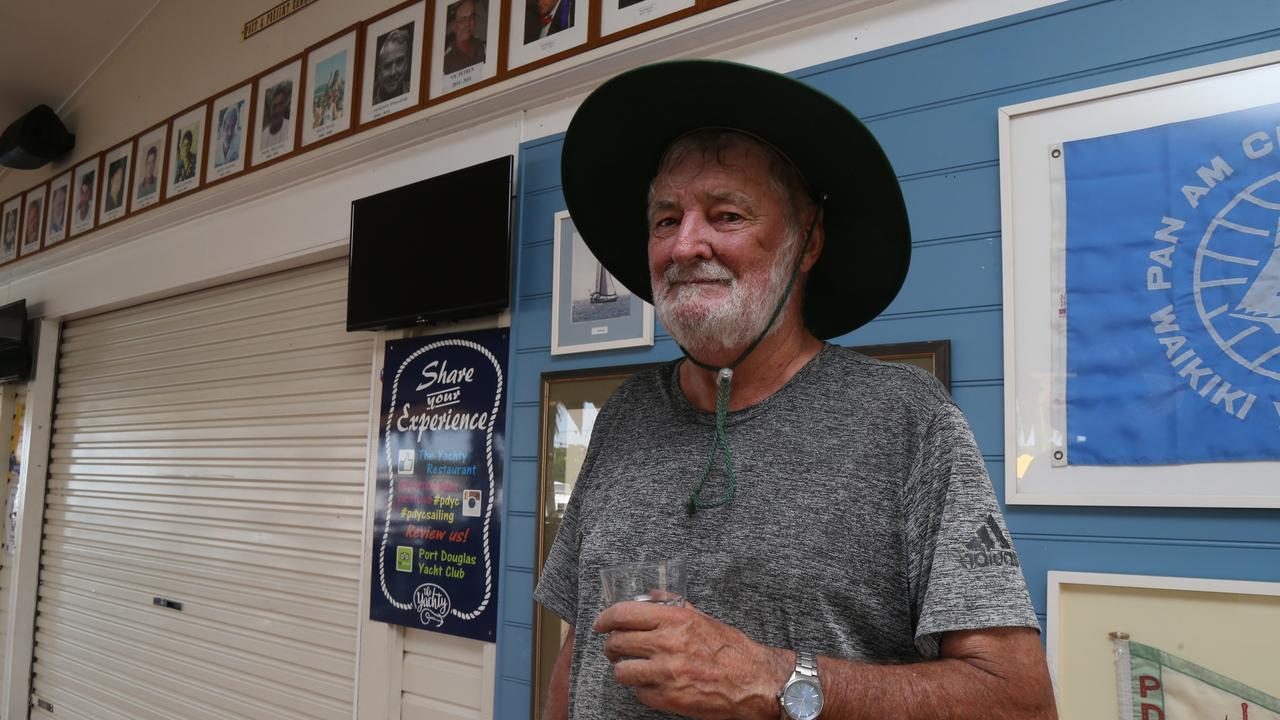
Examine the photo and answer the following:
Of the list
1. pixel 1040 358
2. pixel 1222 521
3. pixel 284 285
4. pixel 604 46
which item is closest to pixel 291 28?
pixel 284 285

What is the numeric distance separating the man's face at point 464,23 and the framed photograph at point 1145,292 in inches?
79.3

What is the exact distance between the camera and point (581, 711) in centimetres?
101

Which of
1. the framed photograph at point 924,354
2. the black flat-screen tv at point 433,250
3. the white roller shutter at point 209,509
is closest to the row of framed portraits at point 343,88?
the black flat-screen tv at point 433,250

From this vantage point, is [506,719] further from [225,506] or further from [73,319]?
[73,319]

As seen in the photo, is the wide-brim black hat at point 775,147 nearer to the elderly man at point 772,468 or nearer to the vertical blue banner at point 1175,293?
the elderly man at point 772,468

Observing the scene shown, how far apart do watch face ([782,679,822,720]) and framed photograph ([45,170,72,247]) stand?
594 centimetres

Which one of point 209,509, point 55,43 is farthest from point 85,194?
point 209,509

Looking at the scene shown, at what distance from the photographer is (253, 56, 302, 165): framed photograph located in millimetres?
3785

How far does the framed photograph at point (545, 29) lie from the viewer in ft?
8.77

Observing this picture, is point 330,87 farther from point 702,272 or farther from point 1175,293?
point 1175,293

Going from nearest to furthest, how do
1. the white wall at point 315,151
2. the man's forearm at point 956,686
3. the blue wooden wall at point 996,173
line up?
the man's forearm at point 956,686, the blue wooden wall at point 996,173, the white wall at point 315,151

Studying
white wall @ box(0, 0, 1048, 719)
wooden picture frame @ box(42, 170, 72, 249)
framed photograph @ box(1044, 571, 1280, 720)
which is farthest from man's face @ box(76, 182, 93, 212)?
framed photograph @ box(1044, 571, 1280, 720)

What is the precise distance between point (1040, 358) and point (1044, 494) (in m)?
0.28

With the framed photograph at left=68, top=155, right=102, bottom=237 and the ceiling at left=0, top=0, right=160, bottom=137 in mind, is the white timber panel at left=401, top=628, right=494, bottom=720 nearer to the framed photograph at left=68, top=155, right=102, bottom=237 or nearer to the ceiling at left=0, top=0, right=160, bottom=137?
the framed photograph at left=68, top=155, right=102, bottom=237
